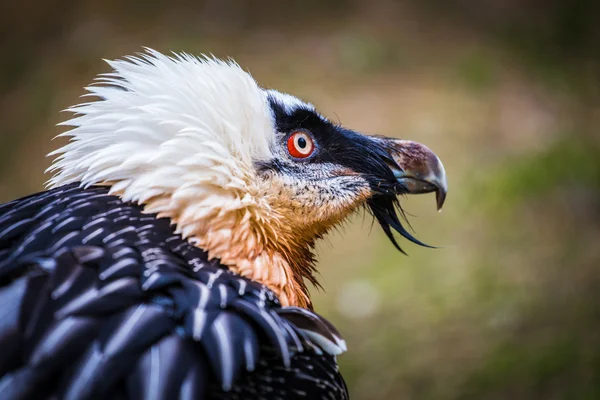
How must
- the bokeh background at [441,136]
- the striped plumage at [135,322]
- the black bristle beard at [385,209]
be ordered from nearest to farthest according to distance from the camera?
1. the striped plumage at [135,322]
2. the black bristle beard at [385,209]
3. the bokeh background at [441,136]

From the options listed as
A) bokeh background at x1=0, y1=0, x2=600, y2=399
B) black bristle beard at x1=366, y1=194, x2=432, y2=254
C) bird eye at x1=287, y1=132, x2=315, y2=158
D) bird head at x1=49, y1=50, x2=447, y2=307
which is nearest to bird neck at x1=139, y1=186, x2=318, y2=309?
bird head at x1=49, y1=50, x2=447, y2=307

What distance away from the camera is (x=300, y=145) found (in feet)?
8.81

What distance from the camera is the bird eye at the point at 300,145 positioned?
266cm

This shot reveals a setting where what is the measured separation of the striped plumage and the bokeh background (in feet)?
4.86

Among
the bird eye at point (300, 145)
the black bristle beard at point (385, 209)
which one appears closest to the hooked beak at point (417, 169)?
the black bristle beard at point (385, 209)

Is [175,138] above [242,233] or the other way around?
above

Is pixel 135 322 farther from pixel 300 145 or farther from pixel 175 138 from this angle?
pixel 300 145

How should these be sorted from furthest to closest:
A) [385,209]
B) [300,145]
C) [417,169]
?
[385,209]
[417,169]
[300,145]

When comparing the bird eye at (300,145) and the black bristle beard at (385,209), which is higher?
the bird eye at (300,145)

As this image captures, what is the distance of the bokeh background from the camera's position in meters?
5.09

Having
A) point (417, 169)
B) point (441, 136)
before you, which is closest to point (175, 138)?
point (417, 169)

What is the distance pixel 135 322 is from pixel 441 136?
588 centimetres

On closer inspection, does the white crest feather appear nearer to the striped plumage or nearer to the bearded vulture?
the bearded vulture

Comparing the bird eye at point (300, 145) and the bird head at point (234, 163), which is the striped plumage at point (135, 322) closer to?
the bird head at point (234, 163)
